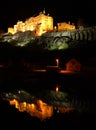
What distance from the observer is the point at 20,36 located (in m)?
93.1

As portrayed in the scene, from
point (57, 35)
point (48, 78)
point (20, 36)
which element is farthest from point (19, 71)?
point (20, 36)

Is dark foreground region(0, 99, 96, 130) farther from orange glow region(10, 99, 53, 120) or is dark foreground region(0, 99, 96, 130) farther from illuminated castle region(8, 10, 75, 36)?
illuminated castle region(8, 10, 75, 36)

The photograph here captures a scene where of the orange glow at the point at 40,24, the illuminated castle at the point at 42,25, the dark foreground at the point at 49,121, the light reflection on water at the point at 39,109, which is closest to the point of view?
the dark foreground at the point at 49,121

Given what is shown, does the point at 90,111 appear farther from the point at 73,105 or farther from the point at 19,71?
the point at 19,71

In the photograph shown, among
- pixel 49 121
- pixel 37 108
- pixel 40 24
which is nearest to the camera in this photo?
pixel 49 121

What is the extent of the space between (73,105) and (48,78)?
13.1 metres

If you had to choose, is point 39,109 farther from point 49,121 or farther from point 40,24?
point 40,24

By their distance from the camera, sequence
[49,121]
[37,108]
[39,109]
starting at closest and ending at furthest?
1. [49,121]
2. [39,109]
3. [37,108]

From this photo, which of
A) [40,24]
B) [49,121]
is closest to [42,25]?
[40,24]

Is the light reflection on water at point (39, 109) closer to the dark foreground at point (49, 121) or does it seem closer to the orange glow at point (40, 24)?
the dark foreground at point (49, 121)

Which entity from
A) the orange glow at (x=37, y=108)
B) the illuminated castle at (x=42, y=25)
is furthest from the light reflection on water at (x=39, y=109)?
the illuminated castle at (x=42, y=25)

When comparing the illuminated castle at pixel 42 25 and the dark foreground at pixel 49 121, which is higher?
the illuminated castle at pixel 42 25

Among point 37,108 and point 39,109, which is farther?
point 37,108

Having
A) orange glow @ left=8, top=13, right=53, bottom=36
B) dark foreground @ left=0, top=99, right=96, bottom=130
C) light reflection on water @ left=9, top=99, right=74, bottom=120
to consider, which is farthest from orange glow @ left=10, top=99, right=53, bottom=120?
orange glow @ left=8, top=13, right=53, bottom=36
